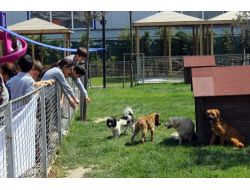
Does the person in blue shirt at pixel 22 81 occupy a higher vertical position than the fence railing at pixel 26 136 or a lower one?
higher

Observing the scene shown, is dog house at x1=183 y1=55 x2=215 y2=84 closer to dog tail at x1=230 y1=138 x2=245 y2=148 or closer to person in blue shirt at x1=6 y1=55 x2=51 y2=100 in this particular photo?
dog tail at x1=230 y1=138 x2=245 y2=148

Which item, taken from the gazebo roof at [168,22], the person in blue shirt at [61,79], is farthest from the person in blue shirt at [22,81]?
the gazebo roof at [168,22]

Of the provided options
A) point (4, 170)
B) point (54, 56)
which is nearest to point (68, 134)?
point (4, 170)

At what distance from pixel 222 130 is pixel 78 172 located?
6.62 feet

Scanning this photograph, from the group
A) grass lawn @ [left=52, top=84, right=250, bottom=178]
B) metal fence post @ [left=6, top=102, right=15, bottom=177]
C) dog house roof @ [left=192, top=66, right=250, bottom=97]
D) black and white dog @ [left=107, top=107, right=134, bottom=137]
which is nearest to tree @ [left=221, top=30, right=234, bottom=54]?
black and white dog @ [left=107, top=107, right=134, bottom=137]

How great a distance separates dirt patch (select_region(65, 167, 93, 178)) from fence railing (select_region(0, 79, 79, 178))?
286 mm

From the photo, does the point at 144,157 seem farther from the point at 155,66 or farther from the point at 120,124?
the point at 155,66

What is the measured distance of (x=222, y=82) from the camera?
7188 millimetres

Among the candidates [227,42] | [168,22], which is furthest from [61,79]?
[227,42]

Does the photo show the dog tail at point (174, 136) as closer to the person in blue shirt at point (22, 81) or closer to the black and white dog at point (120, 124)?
the black and white dog at point (120, 124)

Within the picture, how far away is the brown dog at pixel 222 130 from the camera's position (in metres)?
6.76

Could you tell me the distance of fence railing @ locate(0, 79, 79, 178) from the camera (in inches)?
150

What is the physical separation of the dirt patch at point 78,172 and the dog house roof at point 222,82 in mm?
1845

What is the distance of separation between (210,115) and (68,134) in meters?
2.66
